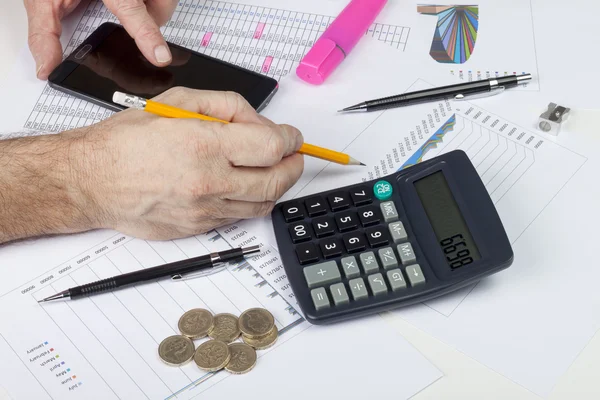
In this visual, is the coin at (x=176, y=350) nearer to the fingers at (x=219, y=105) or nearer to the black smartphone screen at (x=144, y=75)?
the fingers at (x=219, y=105)

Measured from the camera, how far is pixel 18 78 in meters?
1.24

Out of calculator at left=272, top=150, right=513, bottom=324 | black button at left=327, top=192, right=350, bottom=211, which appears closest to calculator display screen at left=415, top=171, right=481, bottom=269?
calculator at left=272, top=150, right=513, bottom=324

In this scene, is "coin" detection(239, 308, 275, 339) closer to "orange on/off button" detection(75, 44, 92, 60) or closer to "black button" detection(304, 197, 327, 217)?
"black button" detection(304, 197, 327, 217)

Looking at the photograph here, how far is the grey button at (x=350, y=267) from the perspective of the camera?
0.89 meters

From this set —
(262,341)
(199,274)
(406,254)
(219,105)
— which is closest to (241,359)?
(262,341)

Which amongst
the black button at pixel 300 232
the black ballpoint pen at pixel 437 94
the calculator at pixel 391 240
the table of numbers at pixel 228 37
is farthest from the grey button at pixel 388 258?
the table of numbers at pixel 228 37

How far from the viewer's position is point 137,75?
118 centimetres

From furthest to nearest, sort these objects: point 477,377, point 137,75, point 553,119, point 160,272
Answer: point 137,75, point 553,119, point 160,272, point 477,377

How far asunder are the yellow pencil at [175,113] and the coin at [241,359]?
0.96 ft

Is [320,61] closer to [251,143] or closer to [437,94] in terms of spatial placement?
[437,94]

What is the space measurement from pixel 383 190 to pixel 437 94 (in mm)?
263

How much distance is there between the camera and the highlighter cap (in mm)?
1176

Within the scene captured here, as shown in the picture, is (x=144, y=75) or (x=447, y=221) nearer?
(x=447, y=221)

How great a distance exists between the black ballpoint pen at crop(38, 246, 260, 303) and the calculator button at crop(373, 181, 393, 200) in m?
0.19
